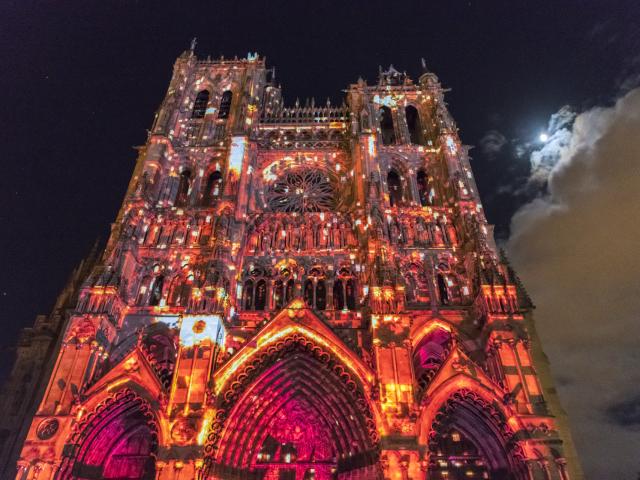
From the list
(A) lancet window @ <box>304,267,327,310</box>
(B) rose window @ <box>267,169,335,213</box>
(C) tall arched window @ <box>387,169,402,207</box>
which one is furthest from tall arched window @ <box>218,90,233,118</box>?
(A) lancet window @ <box>304,267,327,310</box>

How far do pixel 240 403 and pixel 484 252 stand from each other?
12577mm

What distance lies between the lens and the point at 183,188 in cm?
2667

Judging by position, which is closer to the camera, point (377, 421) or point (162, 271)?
point (377, 421)

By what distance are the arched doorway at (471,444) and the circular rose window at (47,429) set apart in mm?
13498

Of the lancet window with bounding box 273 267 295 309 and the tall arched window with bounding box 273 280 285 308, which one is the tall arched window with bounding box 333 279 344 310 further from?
the tall arched window with bounding box 273 280 285 308

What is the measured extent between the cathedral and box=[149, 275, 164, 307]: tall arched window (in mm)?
127

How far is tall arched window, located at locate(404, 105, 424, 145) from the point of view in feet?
96.9

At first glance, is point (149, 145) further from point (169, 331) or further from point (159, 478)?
point (159, 478)

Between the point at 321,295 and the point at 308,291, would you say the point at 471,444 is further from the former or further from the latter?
the point at 308,291

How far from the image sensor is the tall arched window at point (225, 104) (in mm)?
30441

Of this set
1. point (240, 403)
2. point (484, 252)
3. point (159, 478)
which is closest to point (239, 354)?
point (240, 403)

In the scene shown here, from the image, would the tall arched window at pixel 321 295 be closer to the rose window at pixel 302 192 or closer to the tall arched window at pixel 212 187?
the rose window at pixel 302 192

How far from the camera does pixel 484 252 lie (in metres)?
20.0

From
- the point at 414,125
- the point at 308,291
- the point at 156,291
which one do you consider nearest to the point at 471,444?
the point at 308,291
